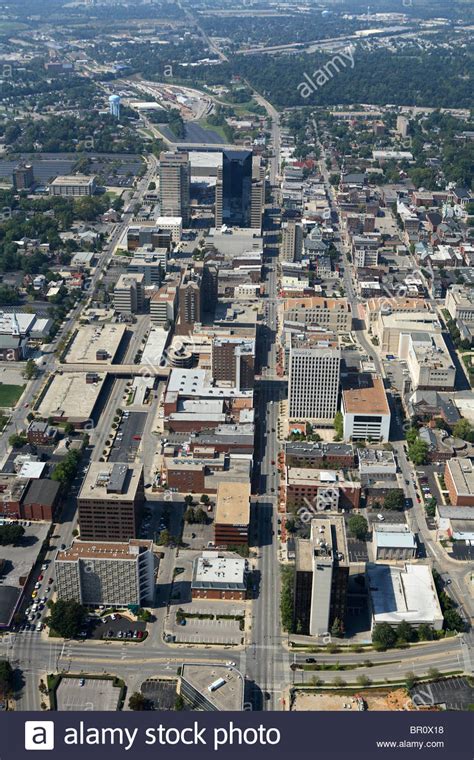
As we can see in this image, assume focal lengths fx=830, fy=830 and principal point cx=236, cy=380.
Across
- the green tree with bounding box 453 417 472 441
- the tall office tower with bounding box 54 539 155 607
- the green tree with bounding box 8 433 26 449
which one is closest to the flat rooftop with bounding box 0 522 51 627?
the tall office tower with bounding box 54 539 155 607

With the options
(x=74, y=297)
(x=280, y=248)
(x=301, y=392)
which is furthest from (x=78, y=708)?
(x=280, y=248)

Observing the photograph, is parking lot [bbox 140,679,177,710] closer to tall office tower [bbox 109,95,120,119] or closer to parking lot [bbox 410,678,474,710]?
parking lot [bbox 410,678,474,710]

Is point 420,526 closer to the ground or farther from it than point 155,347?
closer to the ground

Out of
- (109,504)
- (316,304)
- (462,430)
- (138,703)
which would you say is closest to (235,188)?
(316,304)

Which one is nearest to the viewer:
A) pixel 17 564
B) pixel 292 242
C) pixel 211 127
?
pixel 17 564

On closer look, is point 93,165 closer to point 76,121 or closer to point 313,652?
point 76,121

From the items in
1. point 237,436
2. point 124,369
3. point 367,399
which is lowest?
point 124,369

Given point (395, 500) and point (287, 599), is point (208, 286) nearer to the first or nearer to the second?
point (395, 500)
